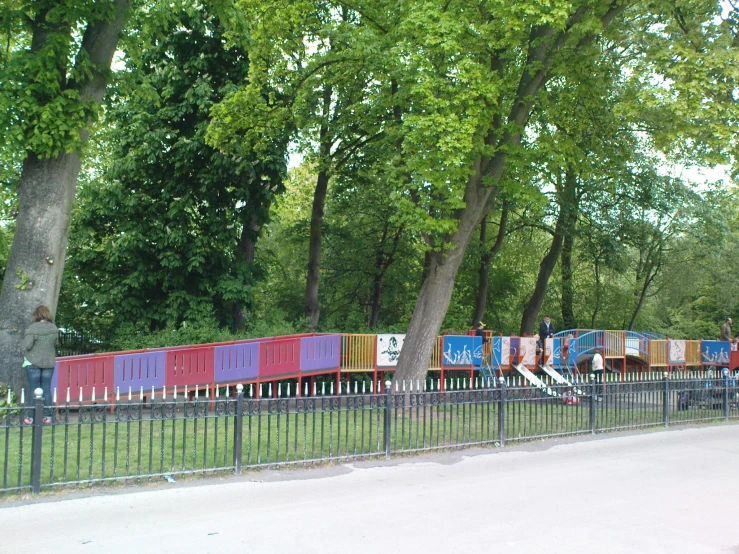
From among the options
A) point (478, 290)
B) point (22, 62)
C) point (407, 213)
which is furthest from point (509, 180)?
point (478, 290)

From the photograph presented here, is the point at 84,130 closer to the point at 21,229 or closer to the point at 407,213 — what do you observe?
the point at 21,229

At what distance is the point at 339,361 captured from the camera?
1873cm

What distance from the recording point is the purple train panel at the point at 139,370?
45.0ft

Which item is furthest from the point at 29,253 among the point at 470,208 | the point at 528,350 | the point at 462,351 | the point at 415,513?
the point at 528,350

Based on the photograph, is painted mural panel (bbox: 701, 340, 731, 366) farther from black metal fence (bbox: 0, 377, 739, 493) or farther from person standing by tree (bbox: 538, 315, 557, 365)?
black metal fence (bbox: 0, 377, 739, 493)

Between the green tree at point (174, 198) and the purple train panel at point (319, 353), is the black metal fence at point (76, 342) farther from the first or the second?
the purple train panel at point (319, 353)

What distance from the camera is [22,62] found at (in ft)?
37.8

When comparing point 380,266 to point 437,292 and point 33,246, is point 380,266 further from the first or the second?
point 33,246

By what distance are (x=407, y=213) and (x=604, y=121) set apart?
23.8 feet

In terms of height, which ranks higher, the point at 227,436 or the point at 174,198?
the point at 174,198

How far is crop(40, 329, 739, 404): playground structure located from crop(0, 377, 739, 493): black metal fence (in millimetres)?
573

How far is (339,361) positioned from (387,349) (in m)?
1.63

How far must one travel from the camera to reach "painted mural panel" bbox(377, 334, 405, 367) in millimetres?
19531

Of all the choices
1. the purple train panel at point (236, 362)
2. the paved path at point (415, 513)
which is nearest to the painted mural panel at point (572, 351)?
the purple train panel at point (236, 362)
